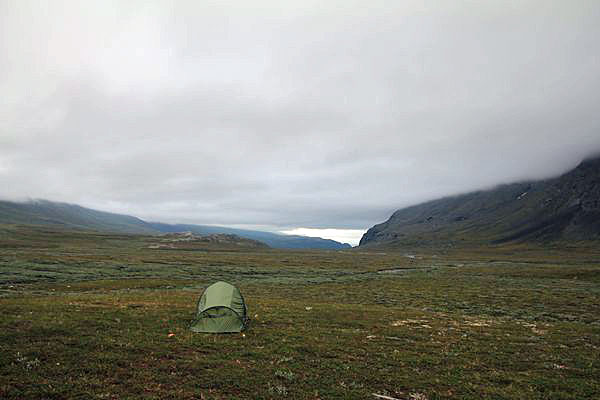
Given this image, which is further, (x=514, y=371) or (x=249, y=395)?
(x=514, y=371)

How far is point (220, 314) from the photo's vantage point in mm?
22906

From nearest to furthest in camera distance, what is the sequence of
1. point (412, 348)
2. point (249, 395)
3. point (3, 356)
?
point (249, 395), point (3, 356), point (412, 348)

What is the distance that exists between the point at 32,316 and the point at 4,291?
24719 millimetres

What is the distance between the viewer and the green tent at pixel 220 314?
22500 mm

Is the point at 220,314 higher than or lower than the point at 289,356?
higher

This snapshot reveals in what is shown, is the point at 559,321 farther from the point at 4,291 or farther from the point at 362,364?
the point at 4,291

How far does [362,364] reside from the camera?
57.2 ft

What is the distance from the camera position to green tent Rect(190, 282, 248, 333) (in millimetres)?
22500

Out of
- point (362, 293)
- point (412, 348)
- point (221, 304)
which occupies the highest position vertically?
point (221, 304)

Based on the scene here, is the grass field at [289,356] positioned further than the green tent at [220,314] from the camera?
No

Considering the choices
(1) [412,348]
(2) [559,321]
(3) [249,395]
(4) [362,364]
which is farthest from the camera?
(2) [559,321]

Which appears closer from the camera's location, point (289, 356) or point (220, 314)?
point (289, 356)

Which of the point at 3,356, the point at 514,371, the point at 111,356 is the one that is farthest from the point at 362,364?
the point at 3,356

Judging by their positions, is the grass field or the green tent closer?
the grass field
